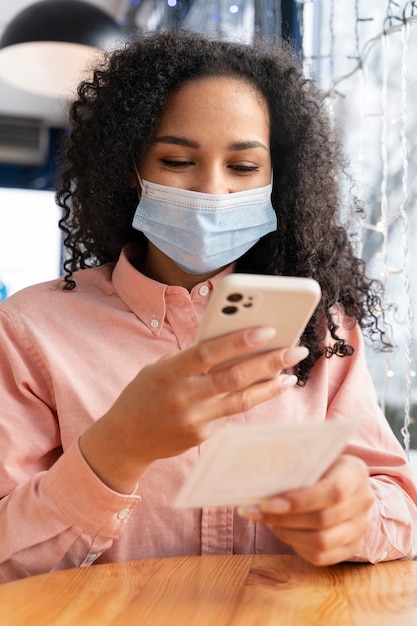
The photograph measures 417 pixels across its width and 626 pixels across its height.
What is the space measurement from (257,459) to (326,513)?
0.17 m

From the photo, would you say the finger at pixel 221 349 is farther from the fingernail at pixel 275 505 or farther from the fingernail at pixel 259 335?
the fingernail at pixel 275 505

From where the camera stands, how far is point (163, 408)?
0.79 m

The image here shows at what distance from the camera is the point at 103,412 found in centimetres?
119

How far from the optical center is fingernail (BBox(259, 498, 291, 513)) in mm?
766

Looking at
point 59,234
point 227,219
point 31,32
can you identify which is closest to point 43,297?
point 227,219

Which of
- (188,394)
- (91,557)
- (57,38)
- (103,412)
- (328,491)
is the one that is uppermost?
(57,38)

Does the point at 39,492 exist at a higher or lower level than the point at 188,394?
lower

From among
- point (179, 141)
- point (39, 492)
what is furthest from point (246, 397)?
point (179, 141)

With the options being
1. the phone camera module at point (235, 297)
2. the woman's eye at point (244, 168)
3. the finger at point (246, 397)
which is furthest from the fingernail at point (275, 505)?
the woman's eye at point (244, 168)

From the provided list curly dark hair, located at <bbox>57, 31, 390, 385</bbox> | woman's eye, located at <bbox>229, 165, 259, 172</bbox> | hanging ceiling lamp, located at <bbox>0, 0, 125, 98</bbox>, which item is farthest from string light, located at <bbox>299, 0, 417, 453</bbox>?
hanging ceiling lamp, located at <bbox>0, 0, 125, 98</bbox>

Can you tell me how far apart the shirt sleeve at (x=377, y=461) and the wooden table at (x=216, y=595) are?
0.13 ft

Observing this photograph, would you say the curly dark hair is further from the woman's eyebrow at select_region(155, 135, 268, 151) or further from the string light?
the string light

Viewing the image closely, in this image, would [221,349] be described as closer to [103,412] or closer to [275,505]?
[275,505]

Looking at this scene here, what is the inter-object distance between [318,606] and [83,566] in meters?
0.35
